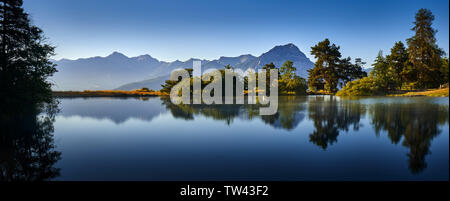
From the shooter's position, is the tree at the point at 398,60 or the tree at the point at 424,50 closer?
the tree at the point at 424,50

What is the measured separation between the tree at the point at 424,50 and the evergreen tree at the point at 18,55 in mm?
65781

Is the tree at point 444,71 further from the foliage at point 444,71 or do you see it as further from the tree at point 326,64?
the tree at point 326,64

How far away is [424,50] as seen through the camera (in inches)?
1933

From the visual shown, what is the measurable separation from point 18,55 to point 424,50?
68.0 metres

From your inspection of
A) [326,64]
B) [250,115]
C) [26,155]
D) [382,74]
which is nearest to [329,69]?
[326,64]

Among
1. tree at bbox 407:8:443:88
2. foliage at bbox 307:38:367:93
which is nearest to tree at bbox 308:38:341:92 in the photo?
foliage at bbox 307:38:367:93

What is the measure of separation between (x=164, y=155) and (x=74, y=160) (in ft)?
10.2

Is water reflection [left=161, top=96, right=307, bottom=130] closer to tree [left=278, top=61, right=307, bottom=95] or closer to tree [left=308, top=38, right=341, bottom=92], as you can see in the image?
tree [left=278, top=61, right=307, bottom=95]

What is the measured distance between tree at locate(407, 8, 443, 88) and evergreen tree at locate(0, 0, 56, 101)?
65781mm

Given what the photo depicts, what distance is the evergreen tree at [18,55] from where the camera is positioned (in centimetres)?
1556

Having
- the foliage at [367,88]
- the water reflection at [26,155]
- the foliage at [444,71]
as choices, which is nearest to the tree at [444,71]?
the foliage at [444,71]

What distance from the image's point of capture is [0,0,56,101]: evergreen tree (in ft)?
51.1
